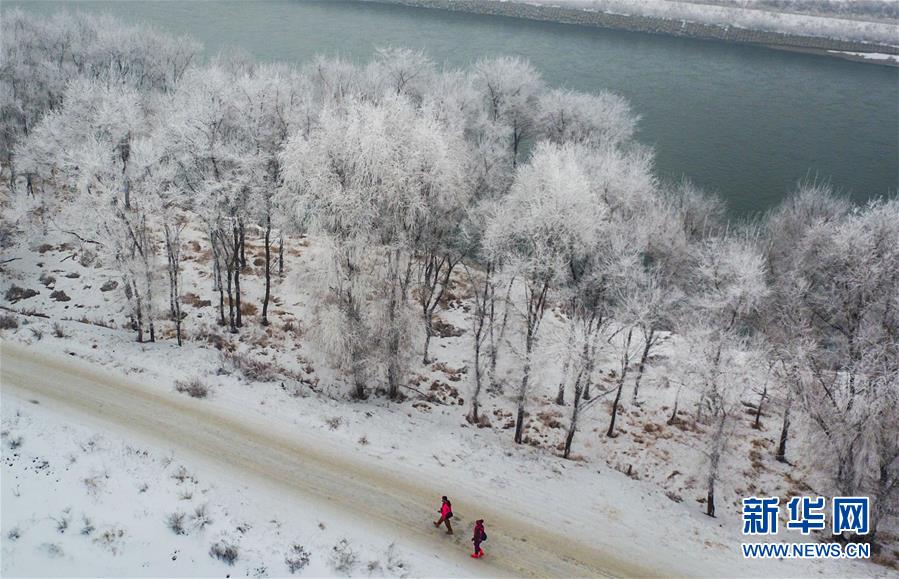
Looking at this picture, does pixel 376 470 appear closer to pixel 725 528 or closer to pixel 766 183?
pixel 725 528

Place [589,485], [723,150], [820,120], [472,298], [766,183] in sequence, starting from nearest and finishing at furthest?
[589,485], [472,298], [766,183], [723,150], [820,120]

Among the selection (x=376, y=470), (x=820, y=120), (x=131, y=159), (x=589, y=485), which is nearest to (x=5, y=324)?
(x=131, y=159)

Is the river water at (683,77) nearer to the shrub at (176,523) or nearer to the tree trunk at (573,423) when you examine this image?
the tree trunk at (573,423)

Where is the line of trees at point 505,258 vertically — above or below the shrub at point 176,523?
above

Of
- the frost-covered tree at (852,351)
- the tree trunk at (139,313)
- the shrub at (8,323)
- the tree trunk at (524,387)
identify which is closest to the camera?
the frost-covered tree at (852,351)

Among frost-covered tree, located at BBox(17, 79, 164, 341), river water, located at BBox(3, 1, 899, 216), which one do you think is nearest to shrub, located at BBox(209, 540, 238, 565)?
frost-covered tree, located at BBox(17, 79, 164, 341)

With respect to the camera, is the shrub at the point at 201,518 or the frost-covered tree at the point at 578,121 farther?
the frost-covered tree at the point at 578,121

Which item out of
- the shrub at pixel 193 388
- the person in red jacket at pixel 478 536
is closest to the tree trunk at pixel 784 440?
the person in red jacket at pixel 478 536
